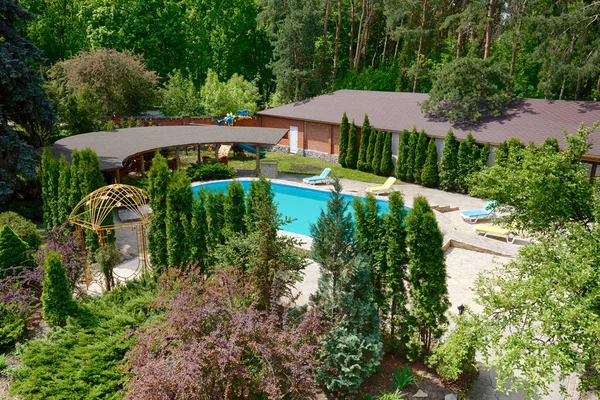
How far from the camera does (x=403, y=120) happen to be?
26.6 m

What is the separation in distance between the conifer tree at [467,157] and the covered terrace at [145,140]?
10.0m

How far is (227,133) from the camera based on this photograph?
86.0ft

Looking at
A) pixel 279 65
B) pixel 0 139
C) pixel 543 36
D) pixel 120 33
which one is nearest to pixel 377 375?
pixel 0 139

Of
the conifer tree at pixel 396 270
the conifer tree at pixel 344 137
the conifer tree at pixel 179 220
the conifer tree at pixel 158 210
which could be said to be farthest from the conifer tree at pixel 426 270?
the conifer tree at pixel 344 137

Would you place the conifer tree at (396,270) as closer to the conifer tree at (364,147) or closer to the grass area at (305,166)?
the grass area at (305,166)

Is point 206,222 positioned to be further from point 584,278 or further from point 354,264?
point 584,278

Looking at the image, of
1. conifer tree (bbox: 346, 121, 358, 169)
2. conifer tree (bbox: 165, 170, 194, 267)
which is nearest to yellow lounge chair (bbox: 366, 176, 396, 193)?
conifer tree (bbox: 346, 121, 358, 169)

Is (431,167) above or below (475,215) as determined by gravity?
above

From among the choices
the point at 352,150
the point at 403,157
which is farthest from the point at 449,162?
the point at 352,150

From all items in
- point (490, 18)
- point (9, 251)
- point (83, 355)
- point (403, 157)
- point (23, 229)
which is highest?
point (490, 18)

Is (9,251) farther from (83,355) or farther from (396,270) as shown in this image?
(396,270)

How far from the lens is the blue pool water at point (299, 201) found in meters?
21.4

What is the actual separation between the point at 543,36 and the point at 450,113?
7.44 m

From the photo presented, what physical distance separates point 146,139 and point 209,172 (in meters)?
3.75
